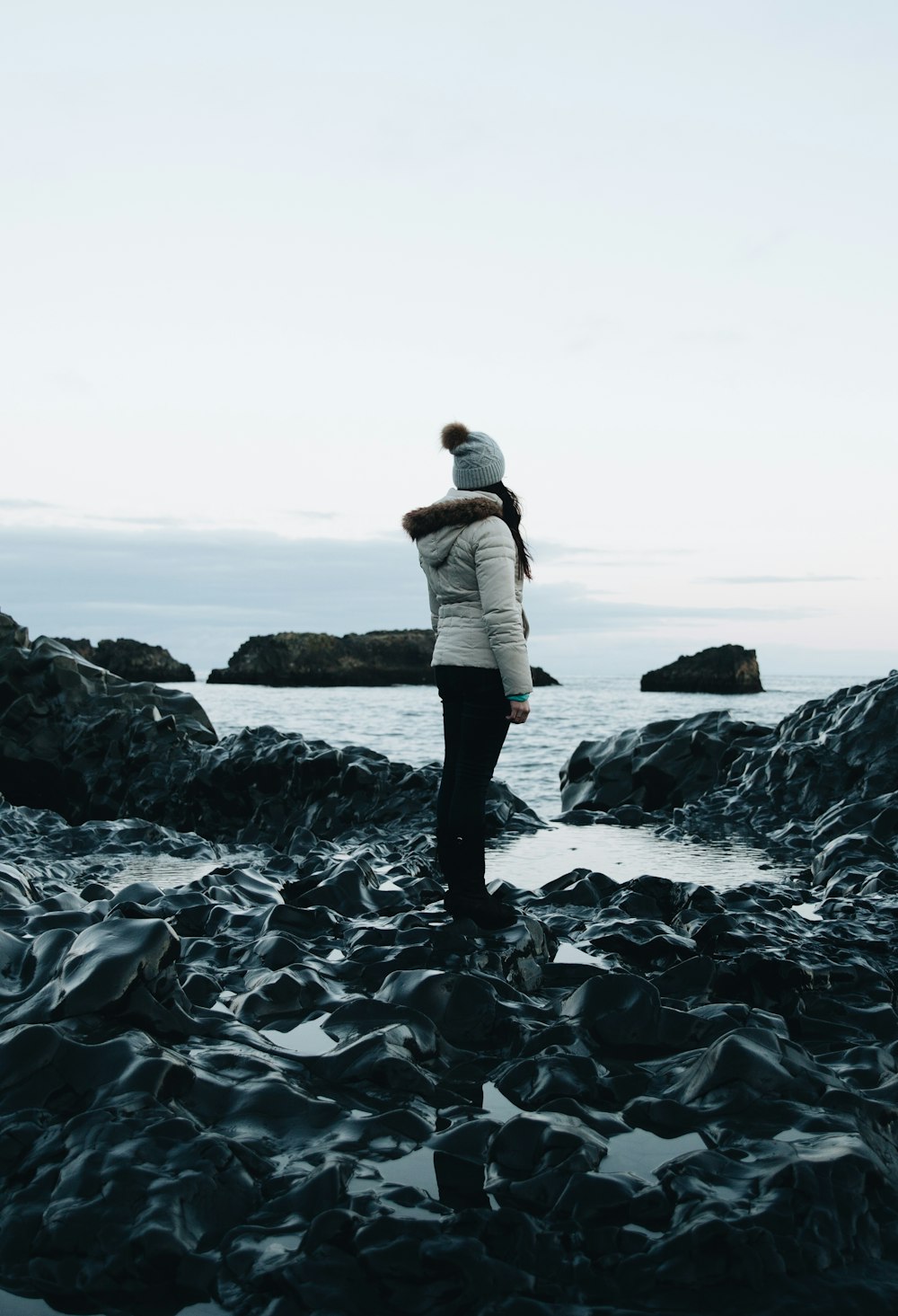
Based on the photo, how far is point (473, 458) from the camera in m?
5.18

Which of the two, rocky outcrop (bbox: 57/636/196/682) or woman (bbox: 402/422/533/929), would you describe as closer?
woman (bbox: 402/422/533/929)

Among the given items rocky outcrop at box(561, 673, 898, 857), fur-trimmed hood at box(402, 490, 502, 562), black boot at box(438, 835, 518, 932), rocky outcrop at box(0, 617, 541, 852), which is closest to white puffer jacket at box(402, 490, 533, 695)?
fur-trimmed hood at box(402, 490, 502, 562)

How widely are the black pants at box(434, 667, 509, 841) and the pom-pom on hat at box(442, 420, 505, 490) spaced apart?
103cm

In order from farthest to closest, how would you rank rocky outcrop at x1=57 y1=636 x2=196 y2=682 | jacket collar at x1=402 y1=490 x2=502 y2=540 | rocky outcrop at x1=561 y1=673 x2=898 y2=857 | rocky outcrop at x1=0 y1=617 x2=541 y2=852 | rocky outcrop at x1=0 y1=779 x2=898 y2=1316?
rocky outcrop at x1=57 y1=636 x2=196 y2=682
rocky outcrop at x1=0 y1=617 x2=541 y2=852
rocky outcrop at x1=561 y1=673 x2=898 y2=857
jacket collar at x1=402 y1=490 x2=502 y2=540
rocky outcrop at x1=0 y1=779 x2=898 y2=1316

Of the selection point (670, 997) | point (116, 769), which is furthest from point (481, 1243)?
point (116, 769)

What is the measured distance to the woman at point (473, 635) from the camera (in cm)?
490

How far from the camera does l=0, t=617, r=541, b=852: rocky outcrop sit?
979 centimetres

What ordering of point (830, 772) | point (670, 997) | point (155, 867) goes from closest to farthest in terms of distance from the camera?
point (670, 997) < point (155, 867) < point (830, 772)

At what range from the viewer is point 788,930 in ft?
17.1

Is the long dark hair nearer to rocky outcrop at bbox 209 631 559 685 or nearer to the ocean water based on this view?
the ocean water

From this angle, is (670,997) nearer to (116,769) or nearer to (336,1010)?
(336,1010)

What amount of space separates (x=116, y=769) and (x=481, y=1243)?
30.4 feet

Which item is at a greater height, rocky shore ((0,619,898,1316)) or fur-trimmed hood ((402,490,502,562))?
fur-trimmed hood ((402,490,502,562))

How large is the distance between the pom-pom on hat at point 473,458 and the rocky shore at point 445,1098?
2346mm
